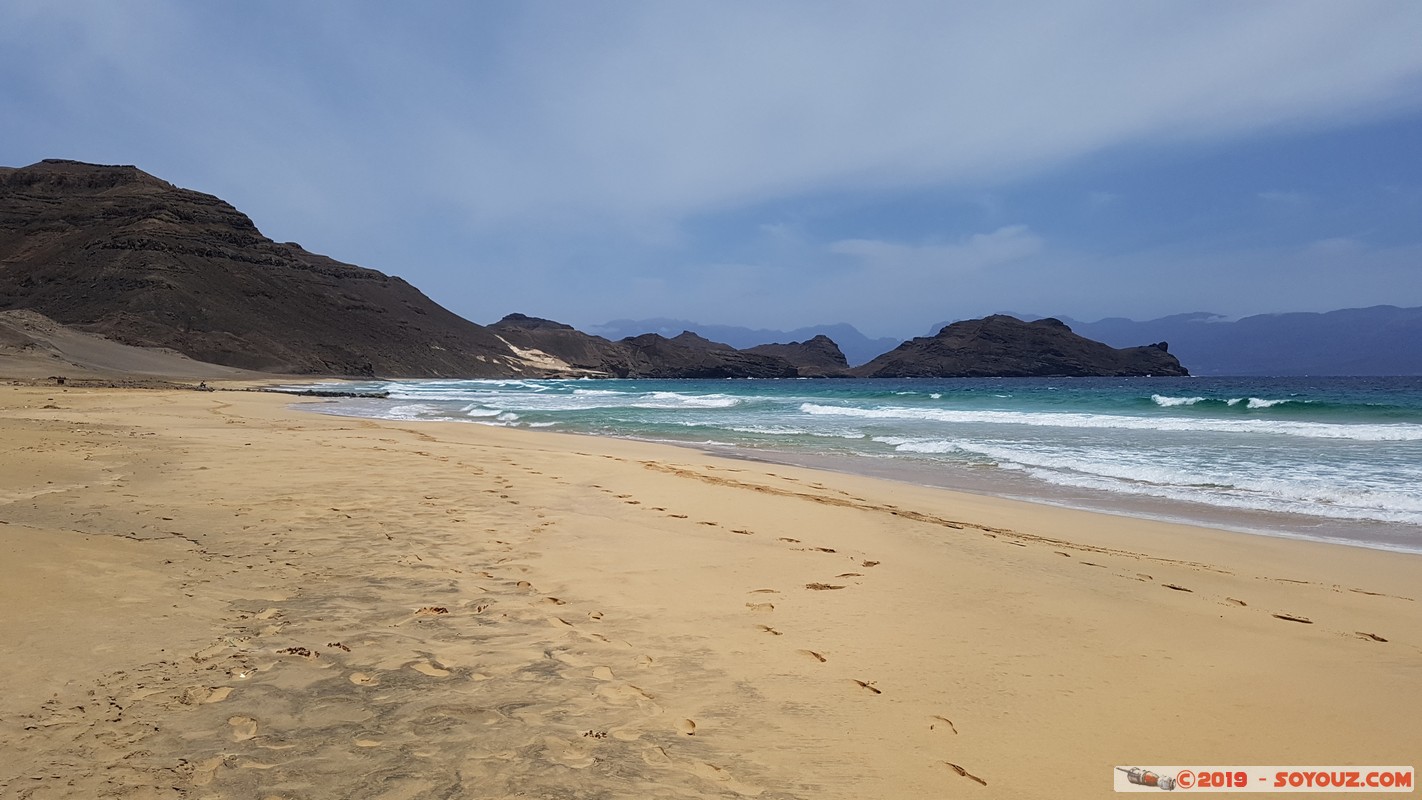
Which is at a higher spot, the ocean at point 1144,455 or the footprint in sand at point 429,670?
the footprint in sand at point 429,670

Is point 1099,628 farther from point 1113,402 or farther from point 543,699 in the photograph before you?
point 1113,402

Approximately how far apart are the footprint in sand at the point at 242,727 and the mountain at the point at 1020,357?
413 ft


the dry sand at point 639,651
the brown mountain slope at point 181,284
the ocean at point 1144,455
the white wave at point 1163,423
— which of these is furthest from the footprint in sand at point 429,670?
the brown mountain slope at point 181,284

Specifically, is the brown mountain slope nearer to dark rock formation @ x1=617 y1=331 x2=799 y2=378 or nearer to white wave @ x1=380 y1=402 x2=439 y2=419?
white wave @ x1=380 y1=402 x2=439 y2=419

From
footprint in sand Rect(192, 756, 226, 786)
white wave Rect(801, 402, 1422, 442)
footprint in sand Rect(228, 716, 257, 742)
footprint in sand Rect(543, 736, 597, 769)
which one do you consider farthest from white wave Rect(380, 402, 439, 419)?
footprint in sand Rect(543, 736, 597, 769)

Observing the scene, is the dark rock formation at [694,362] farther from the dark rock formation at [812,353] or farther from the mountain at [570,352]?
the dark rock formation at [812,353]

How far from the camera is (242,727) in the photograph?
232 cm

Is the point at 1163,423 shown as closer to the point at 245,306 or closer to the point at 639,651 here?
the point at 639,651

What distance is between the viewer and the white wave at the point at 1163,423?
1706 centimetres

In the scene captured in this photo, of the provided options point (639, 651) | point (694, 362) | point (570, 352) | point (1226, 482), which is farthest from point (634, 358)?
point (639, 651)

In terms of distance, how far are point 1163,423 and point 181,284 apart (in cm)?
8465

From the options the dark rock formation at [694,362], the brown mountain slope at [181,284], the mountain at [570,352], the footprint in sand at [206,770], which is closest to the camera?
the footprint in sand at [206,770]

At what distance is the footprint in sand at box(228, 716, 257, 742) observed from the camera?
226cm

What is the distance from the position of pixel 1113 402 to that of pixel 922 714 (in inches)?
1516
